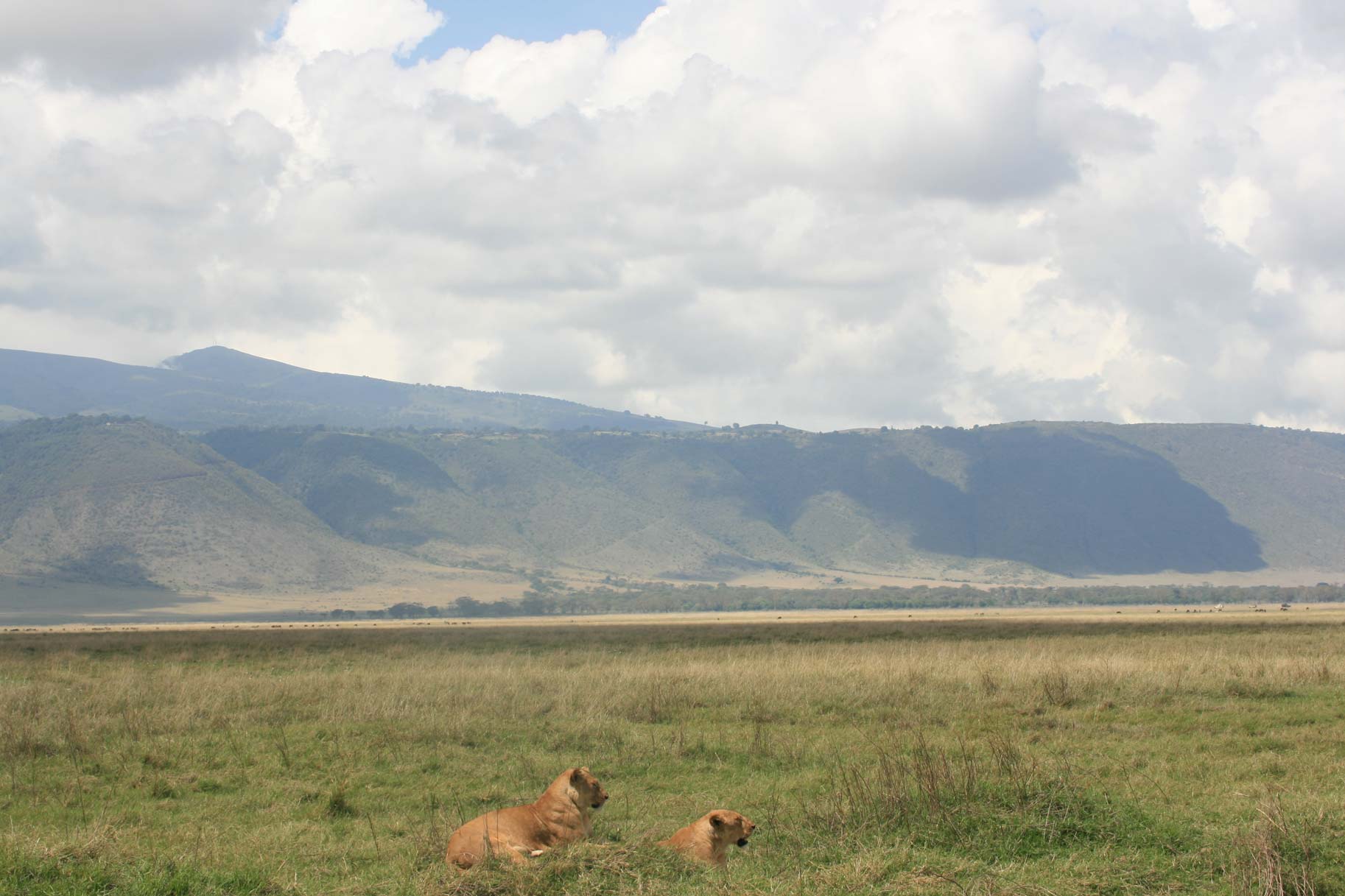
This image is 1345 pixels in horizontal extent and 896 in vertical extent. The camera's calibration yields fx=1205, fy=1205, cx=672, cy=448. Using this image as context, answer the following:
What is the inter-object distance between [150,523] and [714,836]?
158 m

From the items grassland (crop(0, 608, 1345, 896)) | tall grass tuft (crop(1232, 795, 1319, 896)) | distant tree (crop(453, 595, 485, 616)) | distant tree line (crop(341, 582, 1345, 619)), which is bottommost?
distant tree (crop(453, 595, 485, 616))

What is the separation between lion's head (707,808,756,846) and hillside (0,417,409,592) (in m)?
142

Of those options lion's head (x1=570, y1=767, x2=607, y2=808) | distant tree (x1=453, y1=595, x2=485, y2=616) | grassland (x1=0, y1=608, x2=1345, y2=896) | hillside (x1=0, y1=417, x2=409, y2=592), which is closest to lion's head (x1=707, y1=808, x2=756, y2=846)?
grassland (x1=0, y1=608, x2=1345, y2=896)

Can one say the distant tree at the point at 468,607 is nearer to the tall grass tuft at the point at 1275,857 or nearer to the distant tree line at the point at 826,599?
the distant tree line at the point at 826,599

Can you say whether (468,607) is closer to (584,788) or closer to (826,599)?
(826,599)

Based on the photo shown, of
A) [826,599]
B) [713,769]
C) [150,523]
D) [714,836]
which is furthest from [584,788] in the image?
[150,523]

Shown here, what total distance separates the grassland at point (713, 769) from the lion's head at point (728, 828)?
13 centimetres

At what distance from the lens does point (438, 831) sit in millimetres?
11078

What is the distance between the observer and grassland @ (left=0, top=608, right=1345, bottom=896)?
9.41m

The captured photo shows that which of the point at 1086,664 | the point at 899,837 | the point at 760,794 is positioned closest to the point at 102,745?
the point at 760,794

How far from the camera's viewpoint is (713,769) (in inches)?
597

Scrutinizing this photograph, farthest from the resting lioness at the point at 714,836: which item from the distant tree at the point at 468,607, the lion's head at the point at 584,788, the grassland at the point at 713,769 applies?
the distant tree at the point at 468,607

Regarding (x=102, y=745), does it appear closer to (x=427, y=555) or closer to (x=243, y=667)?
(x=243, y=667)

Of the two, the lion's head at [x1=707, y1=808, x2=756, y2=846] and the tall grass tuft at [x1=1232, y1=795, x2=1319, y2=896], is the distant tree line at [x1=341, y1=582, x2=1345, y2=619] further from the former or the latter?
the tall grass tuft at [x1=1232, y1=795, x2=1319, y2=896]
